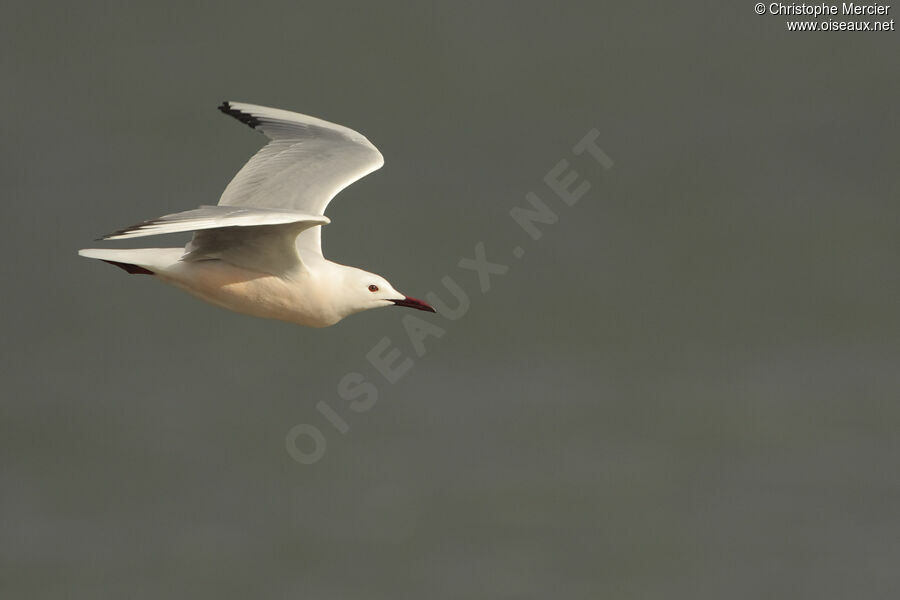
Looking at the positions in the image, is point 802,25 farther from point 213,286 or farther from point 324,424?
point 213,286

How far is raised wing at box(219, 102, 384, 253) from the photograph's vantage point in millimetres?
7730

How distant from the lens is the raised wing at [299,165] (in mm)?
7730

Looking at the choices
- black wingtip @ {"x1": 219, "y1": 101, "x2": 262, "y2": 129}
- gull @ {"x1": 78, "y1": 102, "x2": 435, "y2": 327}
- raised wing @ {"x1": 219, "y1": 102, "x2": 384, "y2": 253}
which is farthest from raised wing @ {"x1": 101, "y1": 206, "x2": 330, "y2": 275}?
black wingtip @ {"x1": 219, "y1": 101, "x2": 262, "y2": 129}

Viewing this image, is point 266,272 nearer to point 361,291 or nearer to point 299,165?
point 361,291

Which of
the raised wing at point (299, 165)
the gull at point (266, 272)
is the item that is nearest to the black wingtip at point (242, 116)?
the raised wing at point (299, 165)

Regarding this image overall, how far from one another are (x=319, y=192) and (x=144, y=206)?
9262mm

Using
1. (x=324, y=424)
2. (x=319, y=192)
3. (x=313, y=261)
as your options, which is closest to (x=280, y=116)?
(x=319, y=192)

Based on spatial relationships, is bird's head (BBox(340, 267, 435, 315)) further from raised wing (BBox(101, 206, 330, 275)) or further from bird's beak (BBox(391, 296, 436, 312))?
raised wing (BBox(101, 206, 330, 275))

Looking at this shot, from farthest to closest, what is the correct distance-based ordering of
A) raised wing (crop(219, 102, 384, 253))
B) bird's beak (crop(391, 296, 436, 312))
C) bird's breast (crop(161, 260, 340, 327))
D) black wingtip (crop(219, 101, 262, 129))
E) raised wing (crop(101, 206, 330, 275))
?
1. black wingtip (crop(219, 101, 262, 129))
2. raised wing (crop(219, 102, 384, 253))
3. bird's beak (crop(391, 296, 436, 312))
4. bird's breast (crop(161, 260, 340, 327))
5. raised wing (crop(101, 206, 330, 275))

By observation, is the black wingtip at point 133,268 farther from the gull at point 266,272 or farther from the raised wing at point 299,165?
the raised wing at point 299,165

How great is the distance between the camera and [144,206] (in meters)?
16.7

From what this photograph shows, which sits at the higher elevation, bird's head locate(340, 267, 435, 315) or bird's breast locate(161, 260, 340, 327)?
bird's breast locate(161, 260, 340, 327)

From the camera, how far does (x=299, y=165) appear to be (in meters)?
7.93

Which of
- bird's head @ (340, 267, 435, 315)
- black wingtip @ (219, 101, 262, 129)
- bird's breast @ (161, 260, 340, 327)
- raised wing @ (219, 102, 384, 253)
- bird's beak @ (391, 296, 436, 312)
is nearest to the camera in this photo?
bird's breast @ (161, 260, 340, 327)
